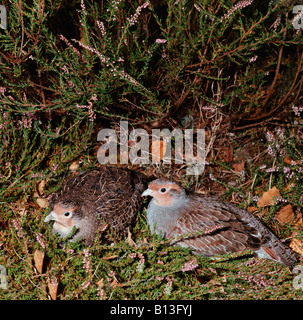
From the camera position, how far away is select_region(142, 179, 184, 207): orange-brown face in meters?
→ 3.74

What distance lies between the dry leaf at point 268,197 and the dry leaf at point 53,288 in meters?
2.38

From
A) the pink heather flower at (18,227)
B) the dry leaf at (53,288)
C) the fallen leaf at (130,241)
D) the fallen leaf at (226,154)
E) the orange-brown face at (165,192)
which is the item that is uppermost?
the fallen leaf at (226,154)

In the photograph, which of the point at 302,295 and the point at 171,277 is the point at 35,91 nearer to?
the point at 171,277

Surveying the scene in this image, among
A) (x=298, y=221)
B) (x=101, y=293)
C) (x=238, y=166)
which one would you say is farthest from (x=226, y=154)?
(x=101, y=293)

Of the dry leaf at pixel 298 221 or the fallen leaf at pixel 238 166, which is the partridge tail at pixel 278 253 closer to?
the dry leaf at pixel 298 221

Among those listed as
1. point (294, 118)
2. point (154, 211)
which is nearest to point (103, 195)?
point (154, 211)

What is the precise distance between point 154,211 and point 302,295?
5.15 feet

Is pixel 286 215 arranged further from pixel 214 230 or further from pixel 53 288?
pixel 53 288

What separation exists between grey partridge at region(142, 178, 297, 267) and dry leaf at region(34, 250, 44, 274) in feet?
3.46

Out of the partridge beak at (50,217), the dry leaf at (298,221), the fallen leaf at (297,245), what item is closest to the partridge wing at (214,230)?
the fallen leaf at (297,245)

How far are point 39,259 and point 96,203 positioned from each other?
2.49 ft

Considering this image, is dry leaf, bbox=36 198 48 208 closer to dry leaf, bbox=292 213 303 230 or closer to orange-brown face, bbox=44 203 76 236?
orange-brown face, bbox=44 203 76 236

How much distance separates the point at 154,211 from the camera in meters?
3.72

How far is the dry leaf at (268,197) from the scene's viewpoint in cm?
407
